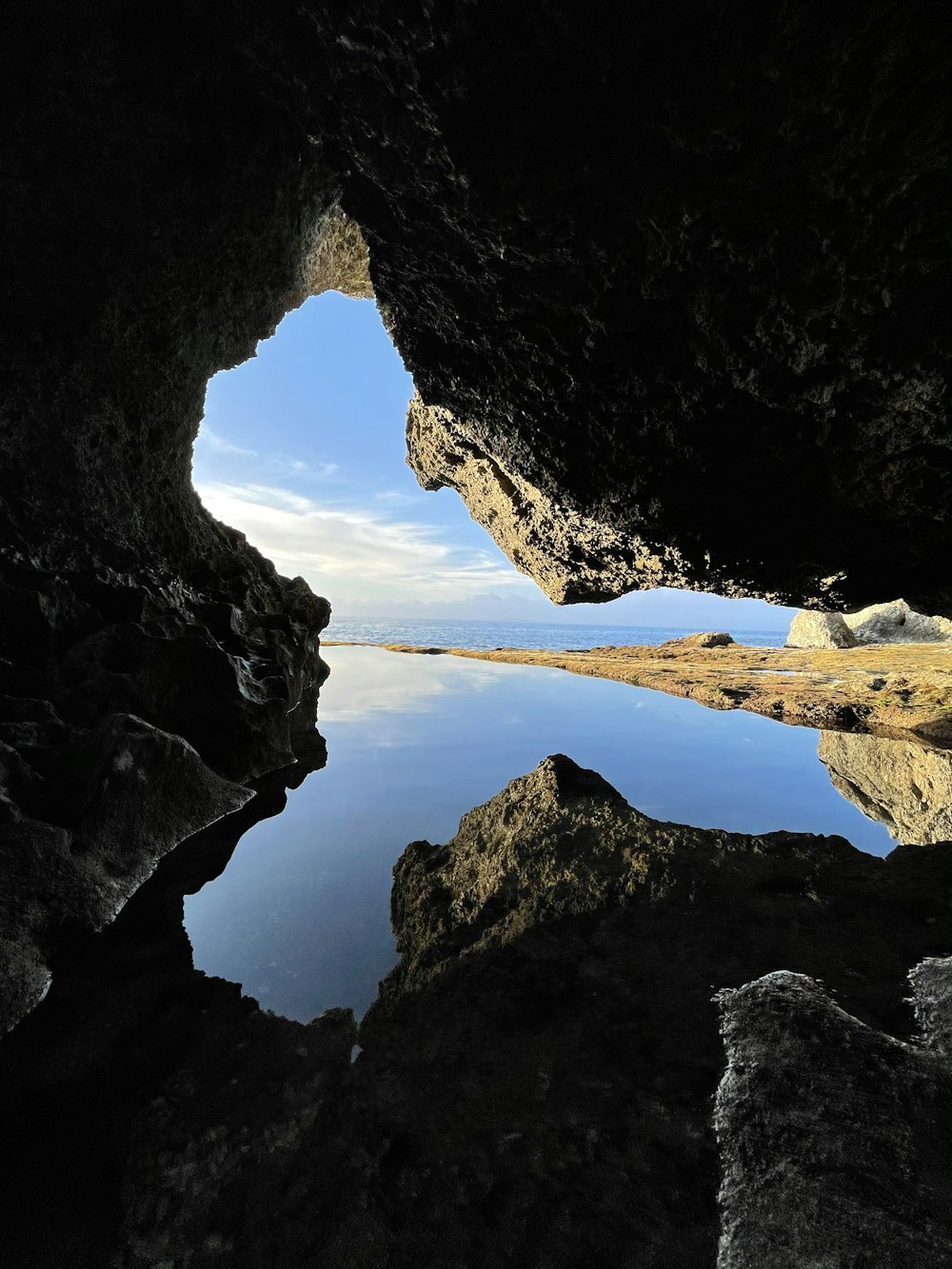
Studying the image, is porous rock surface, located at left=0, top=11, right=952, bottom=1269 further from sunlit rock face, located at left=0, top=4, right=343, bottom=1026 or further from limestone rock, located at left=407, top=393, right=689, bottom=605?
limestone rock, located at left=407, top=393, right=689, bottom=605

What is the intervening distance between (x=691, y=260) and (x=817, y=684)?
10.4 metres

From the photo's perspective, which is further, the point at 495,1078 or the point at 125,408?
the point at 125,408

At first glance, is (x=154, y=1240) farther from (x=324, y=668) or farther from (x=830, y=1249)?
(x=324, y=668)

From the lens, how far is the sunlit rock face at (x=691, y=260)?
268 centimetres

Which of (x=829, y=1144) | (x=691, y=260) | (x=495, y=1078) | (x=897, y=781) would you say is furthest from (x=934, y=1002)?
(x=897, y=781)

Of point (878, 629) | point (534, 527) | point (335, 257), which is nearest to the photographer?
point (335, 257)

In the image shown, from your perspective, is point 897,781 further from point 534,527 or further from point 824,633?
point 824,633

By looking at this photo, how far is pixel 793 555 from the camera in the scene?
16.5 ft

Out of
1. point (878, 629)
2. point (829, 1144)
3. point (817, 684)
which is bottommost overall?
point (829, 1144)

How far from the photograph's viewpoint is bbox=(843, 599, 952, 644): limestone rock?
68.4 ft

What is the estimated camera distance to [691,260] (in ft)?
11.6

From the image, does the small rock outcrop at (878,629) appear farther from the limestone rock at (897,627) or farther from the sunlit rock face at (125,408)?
the sunlit rock face at (125,408)

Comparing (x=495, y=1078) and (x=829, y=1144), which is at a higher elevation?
(x=829, y=1144)

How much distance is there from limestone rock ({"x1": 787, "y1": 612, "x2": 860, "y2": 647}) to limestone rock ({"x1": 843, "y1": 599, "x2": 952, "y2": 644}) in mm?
716
